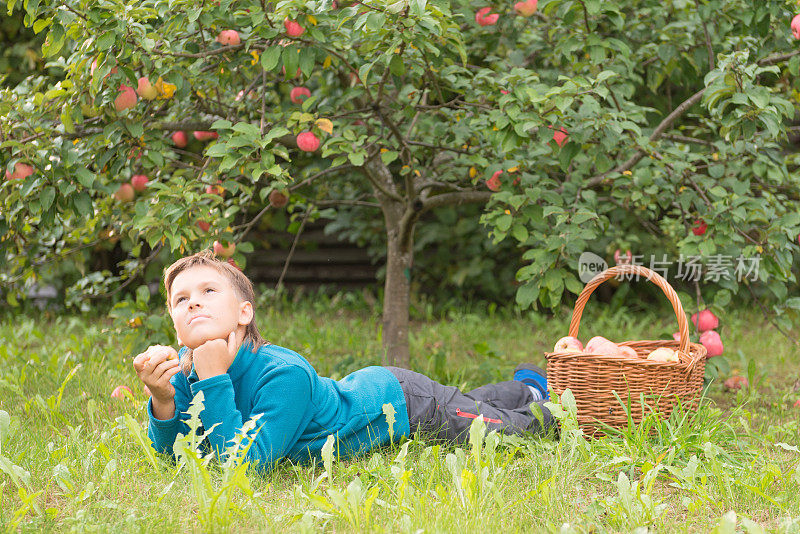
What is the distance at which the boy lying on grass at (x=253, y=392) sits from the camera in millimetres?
1689

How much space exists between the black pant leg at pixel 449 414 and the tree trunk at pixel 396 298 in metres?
0.94

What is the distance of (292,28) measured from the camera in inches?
82.3

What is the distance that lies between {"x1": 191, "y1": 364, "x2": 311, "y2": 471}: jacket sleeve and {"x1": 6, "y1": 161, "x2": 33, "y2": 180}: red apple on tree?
0.98 metres

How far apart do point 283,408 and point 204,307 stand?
1.00ft

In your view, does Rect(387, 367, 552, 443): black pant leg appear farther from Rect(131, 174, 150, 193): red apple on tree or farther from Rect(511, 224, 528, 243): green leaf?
Rect(131, 174, 150, 193): red apple on tree

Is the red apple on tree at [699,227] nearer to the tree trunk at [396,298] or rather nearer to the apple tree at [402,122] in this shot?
the apple tree at [402,122]

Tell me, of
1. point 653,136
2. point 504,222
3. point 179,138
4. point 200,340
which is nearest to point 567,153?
point 504,222

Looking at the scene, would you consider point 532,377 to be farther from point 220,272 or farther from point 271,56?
point 271,56

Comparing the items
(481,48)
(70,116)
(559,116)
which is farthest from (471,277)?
(70,116)

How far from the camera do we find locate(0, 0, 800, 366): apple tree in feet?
6.84

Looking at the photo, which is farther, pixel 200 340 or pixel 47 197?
pixel 47 197

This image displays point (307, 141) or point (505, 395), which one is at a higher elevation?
point (307, 141)

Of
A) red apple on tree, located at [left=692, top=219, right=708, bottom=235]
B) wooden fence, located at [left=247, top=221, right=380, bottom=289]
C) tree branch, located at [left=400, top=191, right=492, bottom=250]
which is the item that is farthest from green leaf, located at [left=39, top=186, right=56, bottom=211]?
wooden fence, located at [left=247, top=221, right=380, bottom=289]

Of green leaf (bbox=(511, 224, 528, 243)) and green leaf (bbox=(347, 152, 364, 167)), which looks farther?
green leaf (bbox=(511, 224, 528, 243))
